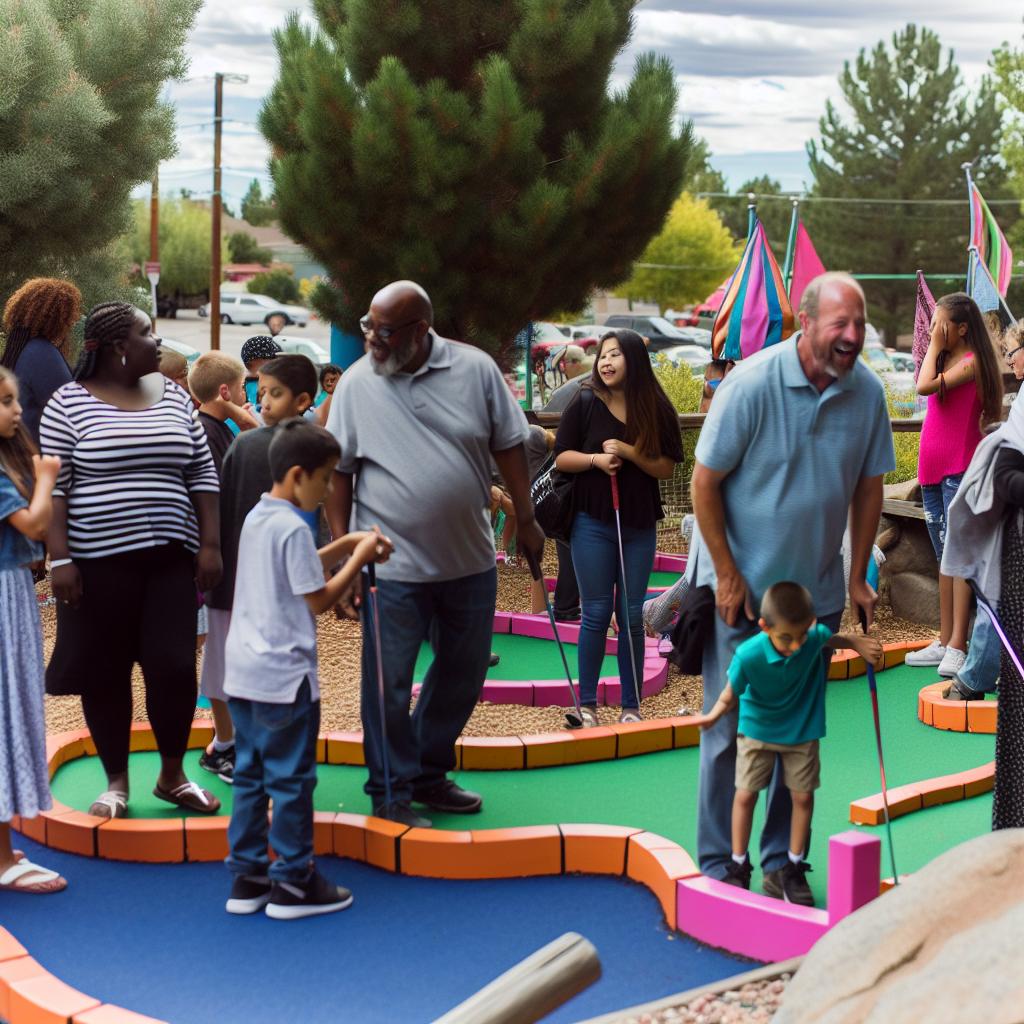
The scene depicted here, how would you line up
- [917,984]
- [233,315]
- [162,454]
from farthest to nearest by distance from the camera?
[233,315]
[162,454]
[917,984]

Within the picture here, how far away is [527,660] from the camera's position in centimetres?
793

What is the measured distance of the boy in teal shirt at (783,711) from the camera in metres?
4.16

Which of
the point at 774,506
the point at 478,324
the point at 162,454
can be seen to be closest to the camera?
the point at 774,506

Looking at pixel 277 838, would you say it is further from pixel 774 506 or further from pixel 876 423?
pixel 876 423

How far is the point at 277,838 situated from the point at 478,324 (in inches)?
249

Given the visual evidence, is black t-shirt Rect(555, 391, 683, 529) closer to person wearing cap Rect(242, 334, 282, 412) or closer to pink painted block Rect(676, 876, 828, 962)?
person wearing cap Rect(242, 334, 282, 412)

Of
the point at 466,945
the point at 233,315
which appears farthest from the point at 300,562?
the point at 233,315

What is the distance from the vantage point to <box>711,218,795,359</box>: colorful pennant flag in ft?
33.8

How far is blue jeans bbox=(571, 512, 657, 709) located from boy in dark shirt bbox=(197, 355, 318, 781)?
1507mm

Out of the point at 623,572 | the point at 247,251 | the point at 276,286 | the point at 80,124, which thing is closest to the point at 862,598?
the point at 623,572

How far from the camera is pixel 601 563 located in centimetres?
634

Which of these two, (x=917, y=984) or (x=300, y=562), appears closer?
(x=917, y=984)

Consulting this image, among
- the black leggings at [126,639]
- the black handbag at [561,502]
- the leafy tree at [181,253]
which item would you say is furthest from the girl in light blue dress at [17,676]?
the leafy tree at [181,253]

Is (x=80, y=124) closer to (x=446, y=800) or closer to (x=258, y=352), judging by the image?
(x=258, y=352)
